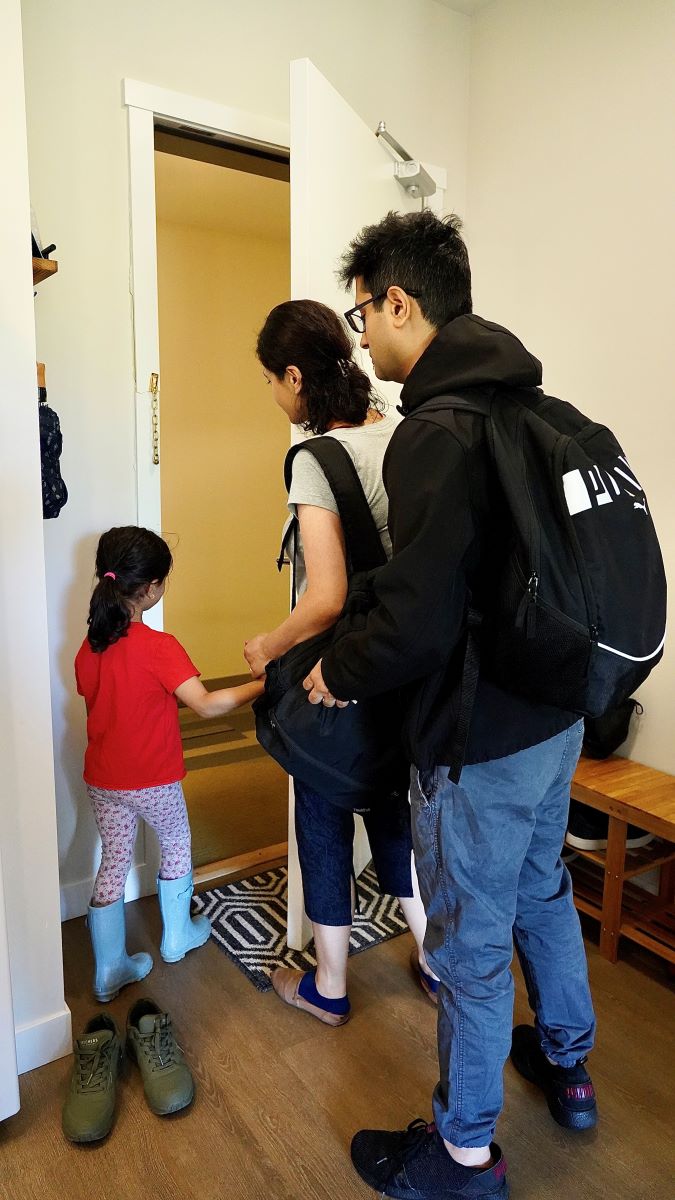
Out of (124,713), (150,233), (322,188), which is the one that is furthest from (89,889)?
(322,188)

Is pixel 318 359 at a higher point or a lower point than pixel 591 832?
higher

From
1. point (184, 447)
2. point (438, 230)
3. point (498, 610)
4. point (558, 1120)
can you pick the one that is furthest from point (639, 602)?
point (184, 447)

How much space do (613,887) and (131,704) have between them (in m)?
1.19

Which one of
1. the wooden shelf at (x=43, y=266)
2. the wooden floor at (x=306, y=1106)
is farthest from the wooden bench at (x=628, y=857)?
the wooden shelf at (x=43, y=266)

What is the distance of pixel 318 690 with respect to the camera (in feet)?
4.12

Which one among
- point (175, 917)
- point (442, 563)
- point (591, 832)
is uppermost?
point (442, 563)

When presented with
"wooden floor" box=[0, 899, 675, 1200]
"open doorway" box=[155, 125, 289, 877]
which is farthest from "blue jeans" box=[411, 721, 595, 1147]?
"open doorway" box=[155, 125, 289, 877]

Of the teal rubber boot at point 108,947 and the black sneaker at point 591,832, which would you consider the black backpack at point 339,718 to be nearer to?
the teal rubber boot at point 108,947

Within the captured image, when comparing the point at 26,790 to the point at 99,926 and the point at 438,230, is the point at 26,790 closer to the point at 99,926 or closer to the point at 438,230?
the point at 99,926

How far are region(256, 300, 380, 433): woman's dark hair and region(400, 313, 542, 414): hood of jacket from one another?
1.22ft

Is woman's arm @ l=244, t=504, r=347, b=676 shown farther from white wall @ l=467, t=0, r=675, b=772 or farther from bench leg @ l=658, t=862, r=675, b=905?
bench leg @ l=658, t=862, r=675, b=905

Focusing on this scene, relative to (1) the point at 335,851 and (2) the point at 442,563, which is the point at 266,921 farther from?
Result: (2) the point at 442,563

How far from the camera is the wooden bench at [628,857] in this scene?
6.17 feet

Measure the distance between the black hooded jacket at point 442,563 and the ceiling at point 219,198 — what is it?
95.7 inches
